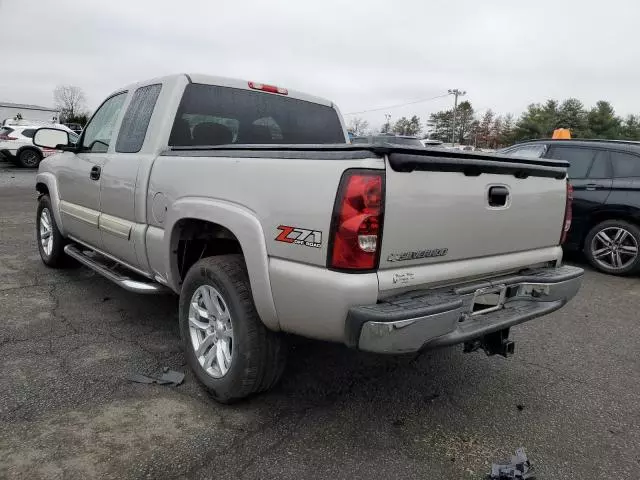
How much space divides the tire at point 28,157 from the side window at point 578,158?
63.4 feet

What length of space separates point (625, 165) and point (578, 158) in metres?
0.60

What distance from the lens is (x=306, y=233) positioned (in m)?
2.19

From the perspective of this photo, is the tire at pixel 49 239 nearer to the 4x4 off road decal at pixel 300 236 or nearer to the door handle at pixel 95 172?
the door handle at pixel 95 172

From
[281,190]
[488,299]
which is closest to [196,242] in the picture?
[281,190]

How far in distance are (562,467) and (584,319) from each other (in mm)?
2563

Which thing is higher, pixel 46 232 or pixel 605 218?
pixel 605 218

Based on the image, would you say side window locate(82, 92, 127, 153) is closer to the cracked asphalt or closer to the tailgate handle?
the cracked asphalt

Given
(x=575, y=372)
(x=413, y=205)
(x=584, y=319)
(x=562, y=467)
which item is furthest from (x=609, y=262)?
(x=413, y=205)

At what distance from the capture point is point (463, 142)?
83.9m

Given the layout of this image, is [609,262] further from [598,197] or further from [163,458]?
[163,458]

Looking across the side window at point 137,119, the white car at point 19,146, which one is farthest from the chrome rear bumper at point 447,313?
the white car at point 19,146

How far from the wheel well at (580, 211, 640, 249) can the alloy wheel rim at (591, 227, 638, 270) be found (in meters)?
0.13

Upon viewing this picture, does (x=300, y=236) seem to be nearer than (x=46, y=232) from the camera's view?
Yes

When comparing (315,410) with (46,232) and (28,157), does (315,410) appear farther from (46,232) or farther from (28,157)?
(28,157)
